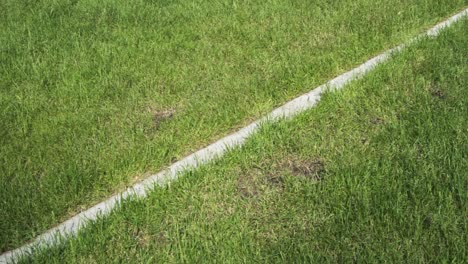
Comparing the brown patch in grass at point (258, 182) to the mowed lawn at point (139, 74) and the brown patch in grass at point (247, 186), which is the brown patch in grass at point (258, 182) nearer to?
the brown patch in grass at point (247, 186)

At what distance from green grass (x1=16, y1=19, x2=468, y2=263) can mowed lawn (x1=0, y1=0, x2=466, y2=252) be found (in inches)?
17.3

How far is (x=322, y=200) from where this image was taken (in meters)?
3.12

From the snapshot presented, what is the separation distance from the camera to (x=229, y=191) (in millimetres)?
3295

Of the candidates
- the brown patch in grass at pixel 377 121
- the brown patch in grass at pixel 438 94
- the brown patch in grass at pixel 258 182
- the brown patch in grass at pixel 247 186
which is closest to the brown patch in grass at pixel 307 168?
the brown patch in grass at pixel 258 182

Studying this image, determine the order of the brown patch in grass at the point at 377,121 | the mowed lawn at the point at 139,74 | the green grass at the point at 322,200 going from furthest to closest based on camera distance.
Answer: the brown patch in grass at the point at 377,121, the mowed lawn at the point at 139,74, the green grass at the point at 322,200

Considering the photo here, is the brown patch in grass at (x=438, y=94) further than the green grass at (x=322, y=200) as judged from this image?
Yes

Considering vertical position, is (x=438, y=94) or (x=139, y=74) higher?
(x=139, y=74)

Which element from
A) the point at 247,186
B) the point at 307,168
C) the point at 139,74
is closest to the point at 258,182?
the point at 247,186

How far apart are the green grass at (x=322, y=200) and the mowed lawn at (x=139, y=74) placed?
0.44 meters

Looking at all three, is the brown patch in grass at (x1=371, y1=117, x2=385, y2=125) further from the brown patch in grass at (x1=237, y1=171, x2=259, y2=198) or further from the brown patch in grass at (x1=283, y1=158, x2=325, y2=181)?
the brown patch in grass at (x1=237, y1=171, x2=259, y2=198)

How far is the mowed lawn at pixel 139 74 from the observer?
3.56m

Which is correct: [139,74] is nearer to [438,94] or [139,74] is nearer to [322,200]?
[322,200]

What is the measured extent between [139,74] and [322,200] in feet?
8.69

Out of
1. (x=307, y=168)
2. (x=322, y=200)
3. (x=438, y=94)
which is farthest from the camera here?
(x=438, y=94)
